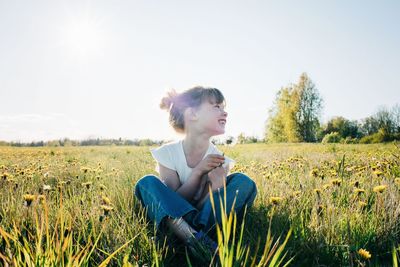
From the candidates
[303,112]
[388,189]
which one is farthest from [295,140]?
[388,189]

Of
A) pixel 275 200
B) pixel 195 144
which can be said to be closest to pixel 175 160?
pixel 195 144

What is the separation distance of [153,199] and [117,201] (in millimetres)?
523

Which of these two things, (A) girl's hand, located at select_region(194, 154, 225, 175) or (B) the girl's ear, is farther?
(B) the girl's ear

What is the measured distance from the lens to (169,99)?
11.9 feet

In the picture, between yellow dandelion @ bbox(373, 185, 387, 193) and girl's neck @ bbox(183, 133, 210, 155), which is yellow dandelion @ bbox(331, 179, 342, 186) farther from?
girl's neck @ bbox(183, 133, 210, 155)

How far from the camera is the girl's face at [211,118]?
3.15 m

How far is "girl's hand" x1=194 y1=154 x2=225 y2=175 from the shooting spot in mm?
2563

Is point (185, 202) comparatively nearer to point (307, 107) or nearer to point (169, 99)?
point (169, 99)

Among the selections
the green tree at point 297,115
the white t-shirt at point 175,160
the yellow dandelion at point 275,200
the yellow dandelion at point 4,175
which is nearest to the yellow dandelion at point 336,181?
the yellow dandelion at point 275,200

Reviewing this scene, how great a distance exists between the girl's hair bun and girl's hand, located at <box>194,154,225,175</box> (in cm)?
115

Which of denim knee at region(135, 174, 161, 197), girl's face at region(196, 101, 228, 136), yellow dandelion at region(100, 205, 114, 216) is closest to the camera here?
yellow dandelion at region(100, 205, 114, 216)

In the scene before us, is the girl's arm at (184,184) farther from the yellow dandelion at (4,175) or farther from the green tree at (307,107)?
the green tree at (307,107)

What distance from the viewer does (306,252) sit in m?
1.95

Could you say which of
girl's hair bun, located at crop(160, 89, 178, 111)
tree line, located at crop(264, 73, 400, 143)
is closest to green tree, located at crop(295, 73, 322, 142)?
tree line, located at crop(264, 73, 400, 143)
